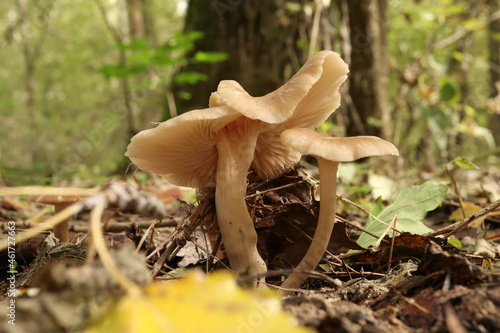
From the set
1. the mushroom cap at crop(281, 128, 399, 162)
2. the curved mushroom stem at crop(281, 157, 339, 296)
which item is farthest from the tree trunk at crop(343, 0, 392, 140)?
the mushroom cap at crop(281, 128, 399, 162)

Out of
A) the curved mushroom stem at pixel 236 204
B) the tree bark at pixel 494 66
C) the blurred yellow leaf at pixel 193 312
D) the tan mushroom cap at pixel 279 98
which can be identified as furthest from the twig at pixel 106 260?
the tree bark at pixel 494 66

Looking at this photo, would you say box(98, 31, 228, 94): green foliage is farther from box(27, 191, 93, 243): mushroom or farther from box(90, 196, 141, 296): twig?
box(90, 196, 141, 296): twig

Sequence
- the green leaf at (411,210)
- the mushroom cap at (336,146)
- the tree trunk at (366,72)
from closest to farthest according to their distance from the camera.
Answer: the mushroom cap at (336,146), the green leaf at (411,210), the tree trunk at (366,72)

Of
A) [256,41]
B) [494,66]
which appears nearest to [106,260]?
[256,41]

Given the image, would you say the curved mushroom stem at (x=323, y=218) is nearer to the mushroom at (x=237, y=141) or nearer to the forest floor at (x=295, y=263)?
the forest floor at (x=295, y=263)

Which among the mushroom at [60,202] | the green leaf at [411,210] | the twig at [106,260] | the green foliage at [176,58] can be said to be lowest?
the green leaf at [411,210]

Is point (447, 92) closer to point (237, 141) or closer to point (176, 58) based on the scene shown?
point (176, 58)
